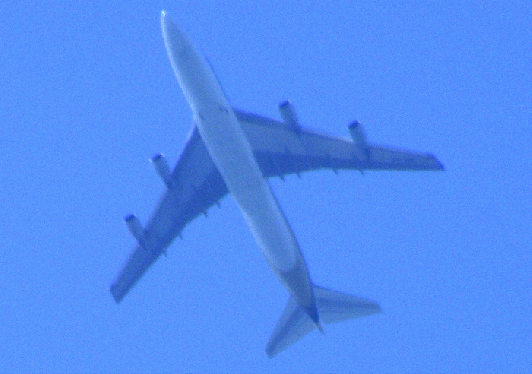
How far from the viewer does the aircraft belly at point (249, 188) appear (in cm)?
4447

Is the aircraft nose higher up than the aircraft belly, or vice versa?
the aircraft nose

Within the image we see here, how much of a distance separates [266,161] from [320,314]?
905 centimetres

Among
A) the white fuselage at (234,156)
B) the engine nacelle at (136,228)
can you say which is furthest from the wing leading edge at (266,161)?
the white fuselage at (234,156)

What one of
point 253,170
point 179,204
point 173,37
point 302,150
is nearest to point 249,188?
point 253,170

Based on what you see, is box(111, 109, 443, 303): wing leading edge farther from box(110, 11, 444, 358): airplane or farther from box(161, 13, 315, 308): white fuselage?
box(161, 13, 315, 308): white fuselage

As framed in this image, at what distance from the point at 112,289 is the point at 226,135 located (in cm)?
1377

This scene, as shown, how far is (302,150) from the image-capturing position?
5016 centimetres

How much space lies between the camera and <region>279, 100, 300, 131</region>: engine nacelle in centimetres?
4841

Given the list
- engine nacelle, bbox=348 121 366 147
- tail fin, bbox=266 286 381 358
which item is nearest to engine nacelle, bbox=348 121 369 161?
engine nacelle, bbox=348 121 366 147

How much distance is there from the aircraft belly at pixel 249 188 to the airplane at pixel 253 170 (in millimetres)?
49

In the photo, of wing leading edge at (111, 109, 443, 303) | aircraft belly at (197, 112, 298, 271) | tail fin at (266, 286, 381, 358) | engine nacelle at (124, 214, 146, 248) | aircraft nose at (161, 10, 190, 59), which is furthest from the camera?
tail fin at (266, 286, 381, 358)

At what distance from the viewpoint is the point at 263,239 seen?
46781 millimetres

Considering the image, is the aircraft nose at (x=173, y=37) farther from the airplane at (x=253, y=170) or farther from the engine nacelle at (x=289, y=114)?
the engine nacelle at (x=289, y=114)

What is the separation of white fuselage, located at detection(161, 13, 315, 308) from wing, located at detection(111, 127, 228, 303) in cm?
446
